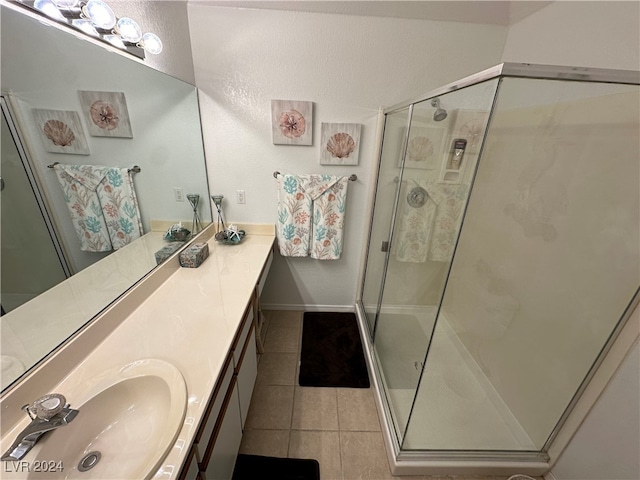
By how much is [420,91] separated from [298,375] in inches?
85.2

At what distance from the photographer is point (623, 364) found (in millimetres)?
979

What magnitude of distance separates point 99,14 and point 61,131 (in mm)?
447

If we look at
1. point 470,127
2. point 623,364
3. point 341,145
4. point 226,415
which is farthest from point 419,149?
point 226,415

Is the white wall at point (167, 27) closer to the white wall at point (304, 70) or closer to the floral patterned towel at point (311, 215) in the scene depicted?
the white wall at point (304, 70)

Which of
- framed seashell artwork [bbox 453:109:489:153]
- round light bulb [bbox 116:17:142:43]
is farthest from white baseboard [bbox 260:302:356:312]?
round light bulb [bbox 116:17:142:43]

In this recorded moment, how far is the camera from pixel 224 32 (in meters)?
1.56

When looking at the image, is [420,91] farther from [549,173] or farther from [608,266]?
[608,266]

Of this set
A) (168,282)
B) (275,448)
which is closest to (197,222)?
(168,282)

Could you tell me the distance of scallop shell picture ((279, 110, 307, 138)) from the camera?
172cm

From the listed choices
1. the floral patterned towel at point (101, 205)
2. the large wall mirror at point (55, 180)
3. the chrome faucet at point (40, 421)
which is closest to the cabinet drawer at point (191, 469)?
the chrome faucet at point (40, 421)

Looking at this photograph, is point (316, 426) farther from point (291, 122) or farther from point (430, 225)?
point (291, 122)

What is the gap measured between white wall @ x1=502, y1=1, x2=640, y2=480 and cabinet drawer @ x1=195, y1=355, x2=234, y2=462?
1557 millimetres

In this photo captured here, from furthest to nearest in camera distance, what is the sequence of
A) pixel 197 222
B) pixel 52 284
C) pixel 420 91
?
pixel 197 222 < pixel 420 91 < pixel 52 284

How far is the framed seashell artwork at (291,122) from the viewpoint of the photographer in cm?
170
